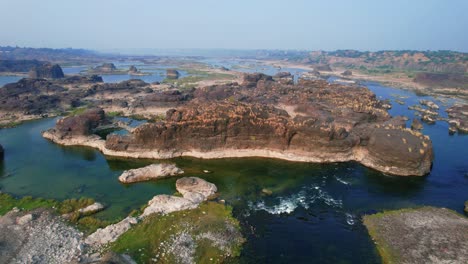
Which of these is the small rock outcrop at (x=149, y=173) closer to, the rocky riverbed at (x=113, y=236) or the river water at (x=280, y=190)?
the river water at (x=280, y=190)

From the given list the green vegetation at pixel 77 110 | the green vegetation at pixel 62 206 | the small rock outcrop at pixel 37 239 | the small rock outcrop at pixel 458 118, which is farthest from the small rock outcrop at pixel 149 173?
the small rock outcrop at pixel 458 118

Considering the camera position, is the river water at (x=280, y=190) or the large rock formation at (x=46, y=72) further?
the large rock formation at (x=46, y=72)

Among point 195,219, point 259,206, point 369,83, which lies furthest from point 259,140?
point 369,83

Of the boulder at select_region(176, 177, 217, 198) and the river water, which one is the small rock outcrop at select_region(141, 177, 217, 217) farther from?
the river water

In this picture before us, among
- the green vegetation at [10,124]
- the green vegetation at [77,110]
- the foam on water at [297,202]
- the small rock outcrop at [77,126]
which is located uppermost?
the small rock outcrop at [77,126]

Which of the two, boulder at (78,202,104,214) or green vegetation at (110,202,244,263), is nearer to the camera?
green vegetation at (110,202,244,263)

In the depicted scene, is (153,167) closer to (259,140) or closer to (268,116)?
(259,140)

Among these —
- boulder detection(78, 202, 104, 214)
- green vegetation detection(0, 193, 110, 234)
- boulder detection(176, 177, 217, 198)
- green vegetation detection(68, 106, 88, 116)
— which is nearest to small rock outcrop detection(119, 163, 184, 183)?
boulder detection(176, 177, 217, 198)
